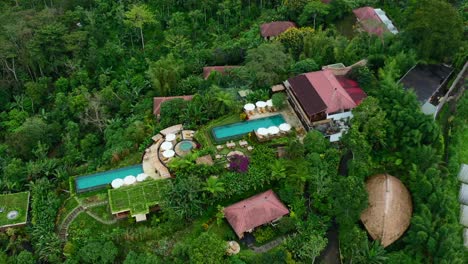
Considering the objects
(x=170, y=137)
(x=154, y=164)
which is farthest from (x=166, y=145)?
(x=154, y=164)

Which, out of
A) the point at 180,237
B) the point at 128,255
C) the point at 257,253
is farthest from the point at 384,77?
the point at 128,255

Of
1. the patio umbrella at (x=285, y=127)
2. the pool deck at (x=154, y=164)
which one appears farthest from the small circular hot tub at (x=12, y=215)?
the patio umbrella at (x=285, y=127)

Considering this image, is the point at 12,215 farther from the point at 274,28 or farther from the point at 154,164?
the point at 274,28

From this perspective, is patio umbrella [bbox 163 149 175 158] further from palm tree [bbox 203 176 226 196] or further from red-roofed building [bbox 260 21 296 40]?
red-roofed building [bbox 260 21 296 40]

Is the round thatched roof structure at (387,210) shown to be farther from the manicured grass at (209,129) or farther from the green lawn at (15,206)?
the green lawn at (15,206)

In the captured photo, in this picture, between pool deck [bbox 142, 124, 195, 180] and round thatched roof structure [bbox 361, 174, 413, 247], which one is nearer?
round thatched roof structure [bbox 361, 174, 413, 247]

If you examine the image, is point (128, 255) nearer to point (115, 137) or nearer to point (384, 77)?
point (115, 137)

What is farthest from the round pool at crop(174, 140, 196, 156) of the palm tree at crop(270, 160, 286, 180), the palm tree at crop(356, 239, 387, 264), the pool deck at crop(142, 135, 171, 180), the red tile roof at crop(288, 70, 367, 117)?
the palm tree at crop(356, 239, 387, 264)
